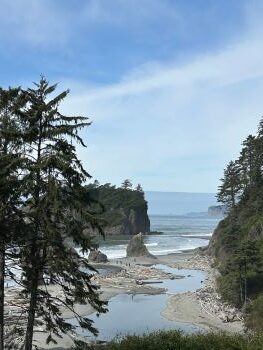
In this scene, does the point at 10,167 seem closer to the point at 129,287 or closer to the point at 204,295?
the point at 204,295

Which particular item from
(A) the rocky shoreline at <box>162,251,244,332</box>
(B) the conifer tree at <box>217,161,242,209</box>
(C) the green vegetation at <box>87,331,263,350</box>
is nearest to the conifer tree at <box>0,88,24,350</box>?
(C) the green vegetation at <box>87,331,263,350</box>

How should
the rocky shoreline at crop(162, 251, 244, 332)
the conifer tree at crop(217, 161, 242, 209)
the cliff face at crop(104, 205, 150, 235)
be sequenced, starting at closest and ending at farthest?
the rocky shoreline at crop(162, 251, 244, 332) → the conifer tree at crop(217, 161, 242, 209) → the cliff face at crop(104, 205, 150, 235)

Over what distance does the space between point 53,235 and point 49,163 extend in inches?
98.6

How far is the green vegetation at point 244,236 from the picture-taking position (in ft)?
152

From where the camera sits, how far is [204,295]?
2136 inches

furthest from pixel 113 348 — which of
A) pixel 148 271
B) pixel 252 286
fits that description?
pixel 148 271

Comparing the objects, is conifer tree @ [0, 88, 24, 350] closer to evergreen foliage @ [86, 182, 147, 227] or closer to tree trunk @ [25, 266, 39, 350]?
tree trunk @ [25, 266, 39, 350]

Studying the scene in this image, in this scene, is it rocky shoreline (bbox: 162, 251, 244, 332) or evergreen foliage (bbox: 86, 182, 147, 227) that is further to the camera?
evergreen foliage (bbox: 86, 182, 147, 227)

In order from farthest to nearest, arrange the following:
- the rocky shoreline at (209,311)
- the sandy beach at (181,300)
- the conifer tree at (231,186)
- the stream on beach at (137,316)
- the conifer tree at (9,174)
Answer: the conifer tree at (231,186)
the rocky shoreline at (209,311)
the sandy beach at (181,300)
the stream on beach at (137,316)
the conifer tree at (9,174)

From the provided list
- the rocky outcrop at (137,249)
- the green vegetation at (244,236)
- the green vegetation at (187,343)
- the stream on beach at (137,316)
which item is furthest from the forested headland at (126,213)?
the green vegetation at (187,343)

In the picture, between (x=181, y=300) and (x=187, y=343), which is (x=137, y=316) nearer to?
(x=181, y=300)

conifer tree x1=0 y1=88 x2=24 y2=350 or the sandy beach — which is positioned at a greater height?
conifer tree x1=0 y1=88 x2=24 y2=350

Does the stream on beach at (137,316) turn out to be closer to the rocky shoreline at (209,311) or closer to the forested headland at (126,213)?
the rocky shoreline at (209,311)

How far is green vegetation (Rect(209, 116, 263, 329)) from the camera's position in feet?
152
